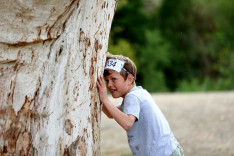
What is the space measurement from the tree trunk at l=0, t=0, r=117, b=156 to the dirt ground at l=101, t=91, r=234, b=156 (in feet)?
11.9

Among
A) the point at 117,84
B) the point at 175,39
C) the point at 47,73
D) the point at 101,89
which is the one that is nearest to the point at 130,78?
the point at 117,84

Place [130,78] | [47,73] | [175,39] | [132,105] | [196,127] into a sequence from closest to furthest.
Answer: [47,73]
[132,105]
[130,78]
[196,127]
[175,39]

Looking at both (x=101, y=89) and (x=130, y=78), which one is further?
(x=130, y=78)

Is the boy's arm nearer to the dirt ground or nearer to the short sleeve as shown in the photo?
the short sleeve

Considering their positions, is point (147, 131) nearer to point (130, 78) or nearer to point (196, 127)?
point (130, 78)

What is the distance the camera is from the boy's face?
12.4ft

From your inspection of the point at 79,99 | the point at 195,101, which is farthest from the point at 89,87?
the point at 195,101

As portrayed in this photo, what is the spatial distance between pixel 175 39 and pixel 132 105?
22.0m

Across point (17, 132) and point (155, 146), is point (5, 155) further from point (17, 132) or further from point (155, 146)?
point (155, 146)

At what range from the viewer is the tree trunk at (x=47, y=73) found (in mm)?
3086

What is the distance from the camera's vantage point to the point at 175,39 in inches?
997

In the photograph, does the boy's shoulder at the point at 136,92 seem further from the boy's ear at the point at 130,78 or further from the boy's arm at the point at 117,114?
the boy's arm at the point at 117,114

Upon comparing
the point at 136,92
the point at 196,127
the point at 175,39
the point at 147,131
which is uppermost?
the point at 136,92

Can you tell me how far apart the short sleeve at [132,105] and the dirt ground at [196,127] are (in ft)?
10.8
